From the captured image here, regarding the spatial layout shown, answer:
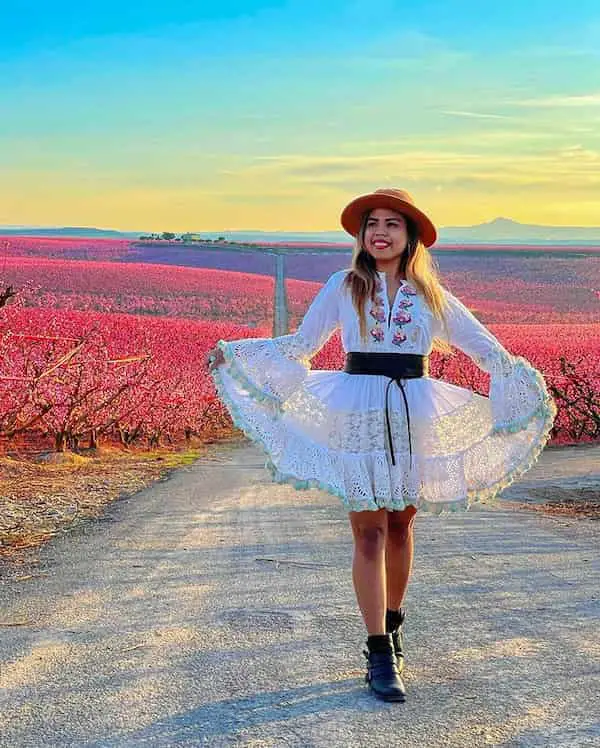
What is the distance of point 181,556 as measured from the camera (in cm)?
779

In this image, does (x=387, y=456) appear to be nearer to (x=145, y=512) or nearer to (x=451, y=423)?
(x=451, y=423)

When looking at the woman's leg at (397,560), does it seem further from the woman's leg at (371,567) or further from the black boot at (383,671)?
the black boot at (383,671)

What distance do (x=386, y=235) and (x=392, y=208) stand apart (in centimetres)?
13

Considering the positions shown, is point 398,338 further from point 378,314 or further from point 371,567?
point 371,567

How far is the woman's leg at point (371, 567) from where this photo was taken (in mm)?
4641

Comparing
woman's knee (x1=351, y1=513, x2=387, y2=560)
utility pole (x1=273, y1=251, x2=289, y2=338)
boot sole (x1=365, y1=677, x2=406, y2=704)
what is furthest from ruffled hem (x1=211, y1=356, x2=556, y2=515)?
utility pole (x1=273, y1=251, x2=289, y2=338)

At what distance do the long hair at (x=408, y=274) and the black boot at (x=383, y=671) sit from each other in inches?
50.3


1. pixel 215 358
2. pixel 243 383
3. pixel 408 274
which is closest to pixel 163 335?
pixel 215 358

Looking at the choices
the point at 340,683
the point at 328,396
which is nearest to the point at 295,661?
the point at 340,683

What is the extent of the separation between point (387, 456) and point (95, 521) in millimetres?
5897

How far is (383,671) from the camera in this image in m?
4.40

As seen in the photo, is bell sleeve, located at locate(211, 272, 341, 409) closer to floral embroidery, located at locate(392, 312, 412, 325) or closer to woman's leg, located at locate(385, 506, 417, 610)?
floral embroidery, located at locate(392, 312, 412, 325)

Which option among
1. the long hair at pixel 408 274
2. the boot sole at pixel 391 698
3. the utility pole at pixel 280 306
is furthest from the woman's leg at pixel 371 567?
the utility pole at pixel 280 306

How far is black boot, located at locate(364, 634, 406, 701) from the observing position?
4332 millimetres
